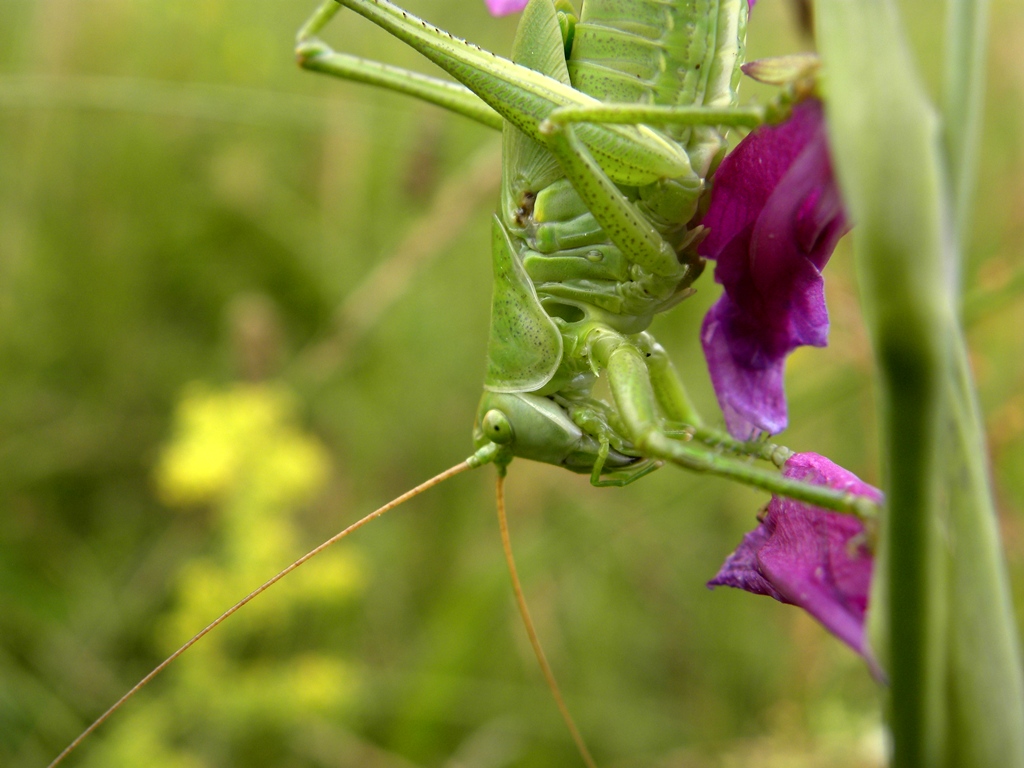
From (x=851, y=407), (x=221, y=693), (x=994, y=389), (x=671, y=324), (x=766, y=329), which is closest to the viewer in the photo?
(x=766, y=329)

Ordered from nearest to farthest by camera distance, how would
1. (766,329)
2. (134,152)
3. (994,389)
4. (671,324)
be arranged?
(766,329), (994,389), (671,324), (134,152)

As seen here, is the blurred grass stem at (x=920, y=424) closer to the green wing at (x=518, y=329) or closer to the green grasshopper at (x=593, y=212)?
the green grasshopper at (x=593, y=212)

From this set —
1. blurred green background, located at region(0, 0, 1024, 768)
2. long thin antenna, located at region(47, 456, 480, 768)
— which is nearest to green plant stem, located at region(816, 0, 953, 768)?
long thin antenna, located at region(47, 456, 480, 768)

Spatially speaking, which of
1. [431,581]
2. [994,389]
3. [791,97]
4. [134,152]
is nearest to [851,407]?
[994,389]

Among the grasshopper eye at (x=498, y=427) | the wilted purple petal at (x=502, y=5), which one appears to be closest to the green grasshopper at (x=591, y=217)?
the grasshopper eye at (x=498, y=427)

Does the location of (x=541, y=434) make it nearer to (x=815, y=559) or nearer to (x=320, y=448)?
(x=815, y=559)

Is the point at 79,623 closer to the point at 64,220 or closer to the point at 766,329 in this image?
the point at 64,220

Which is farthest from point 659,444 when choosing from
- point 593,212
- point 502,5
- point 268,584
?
point 502,5

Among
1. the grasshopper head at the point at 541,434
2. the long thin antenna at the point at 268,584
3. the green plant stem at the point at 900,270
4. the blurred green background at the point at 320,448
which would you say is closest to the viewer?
the green plant stem at the point at 900,270
